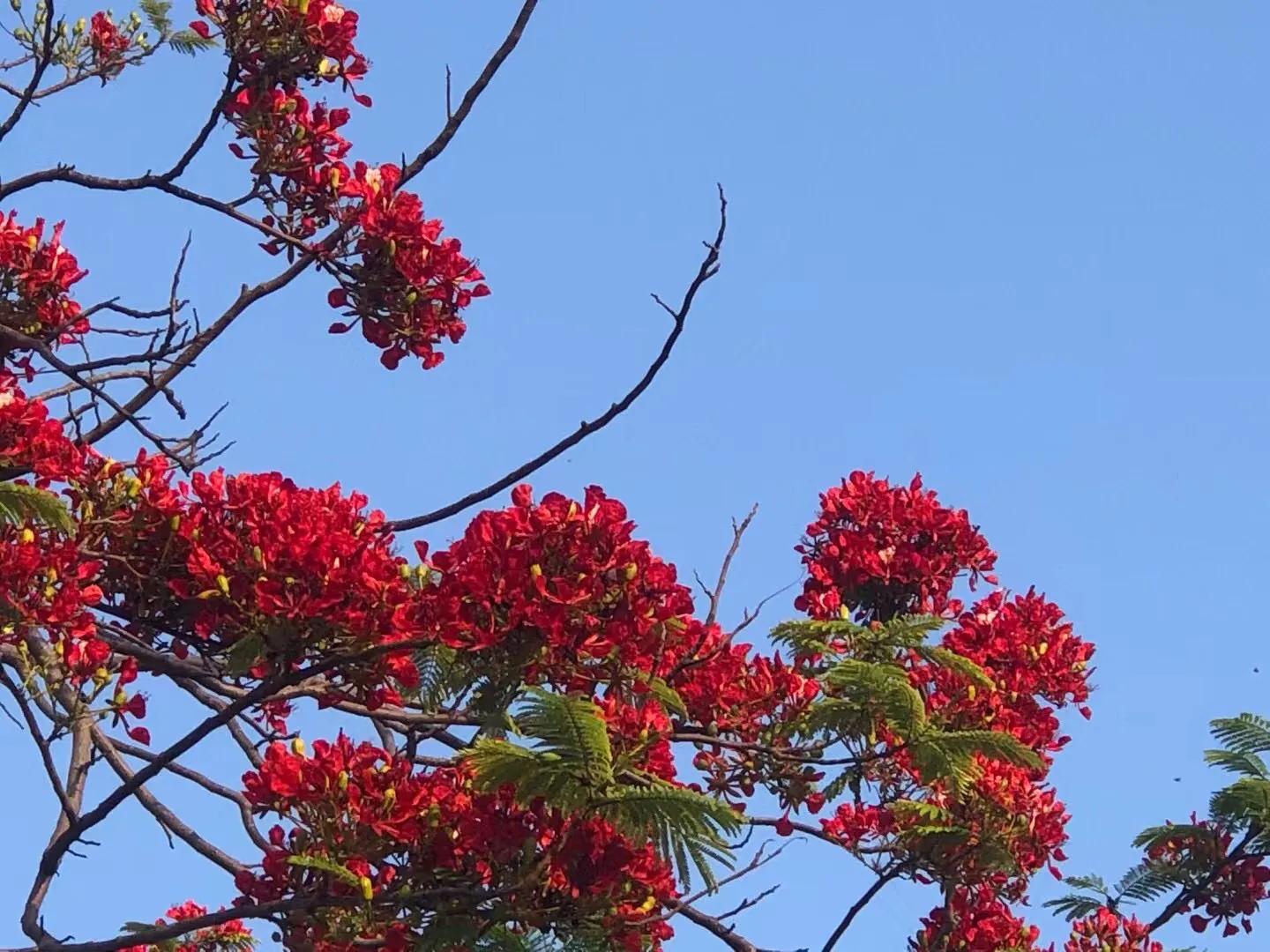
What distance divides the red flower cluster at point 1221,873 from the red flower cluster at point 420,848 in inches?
142

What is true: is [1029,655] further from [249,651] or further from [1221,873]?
[249,651]

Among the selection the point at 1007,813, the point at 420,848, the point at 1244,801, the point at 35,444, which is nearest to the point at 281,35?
the point at 35,444

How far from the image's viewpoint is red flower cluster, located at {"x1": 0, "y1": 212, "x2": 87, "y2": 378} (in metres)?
5.62

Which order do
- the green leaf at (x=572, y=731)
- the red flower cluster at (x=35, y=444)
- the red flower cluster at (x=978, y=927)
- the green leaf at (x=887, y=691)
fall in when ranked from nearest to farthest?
the green leaf at (x=572, y=731) < the red flower cluster at (x=35, y=444) < the green leaf at (x=887, y=691) < the red flower cluster at (x=978, y=927)

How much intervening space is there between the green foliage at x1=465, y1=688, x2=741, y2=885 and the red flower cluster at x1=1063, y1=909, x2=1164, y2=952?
3.33 m

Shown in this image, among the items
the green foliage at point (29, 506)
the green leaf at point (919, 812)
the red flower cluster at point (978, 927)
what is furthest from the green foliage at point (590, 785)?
the red flower cluster at point (978, 927)

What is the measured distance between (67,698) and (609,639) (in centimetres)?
153

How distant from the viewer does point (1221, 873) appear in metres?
7.36

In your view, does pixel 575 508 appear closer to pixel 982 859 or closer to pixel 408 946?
pixel 408 946

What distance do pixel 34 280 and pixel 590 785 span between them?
257 centimetres

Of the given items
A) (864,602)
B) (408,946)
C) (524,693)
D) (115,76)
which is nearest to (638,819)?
(524,693)

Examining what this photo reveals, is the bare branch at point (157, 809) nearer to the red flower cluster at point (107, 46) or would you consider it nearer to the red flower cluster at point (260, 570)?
the red flower cluster at point (260, 570)

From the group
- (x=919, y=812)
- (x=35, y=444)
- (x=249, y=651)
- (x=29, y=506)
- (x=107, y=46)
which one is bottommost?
(x=249, y=651)

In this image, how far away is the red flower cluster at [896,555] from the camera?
23.0 feet
